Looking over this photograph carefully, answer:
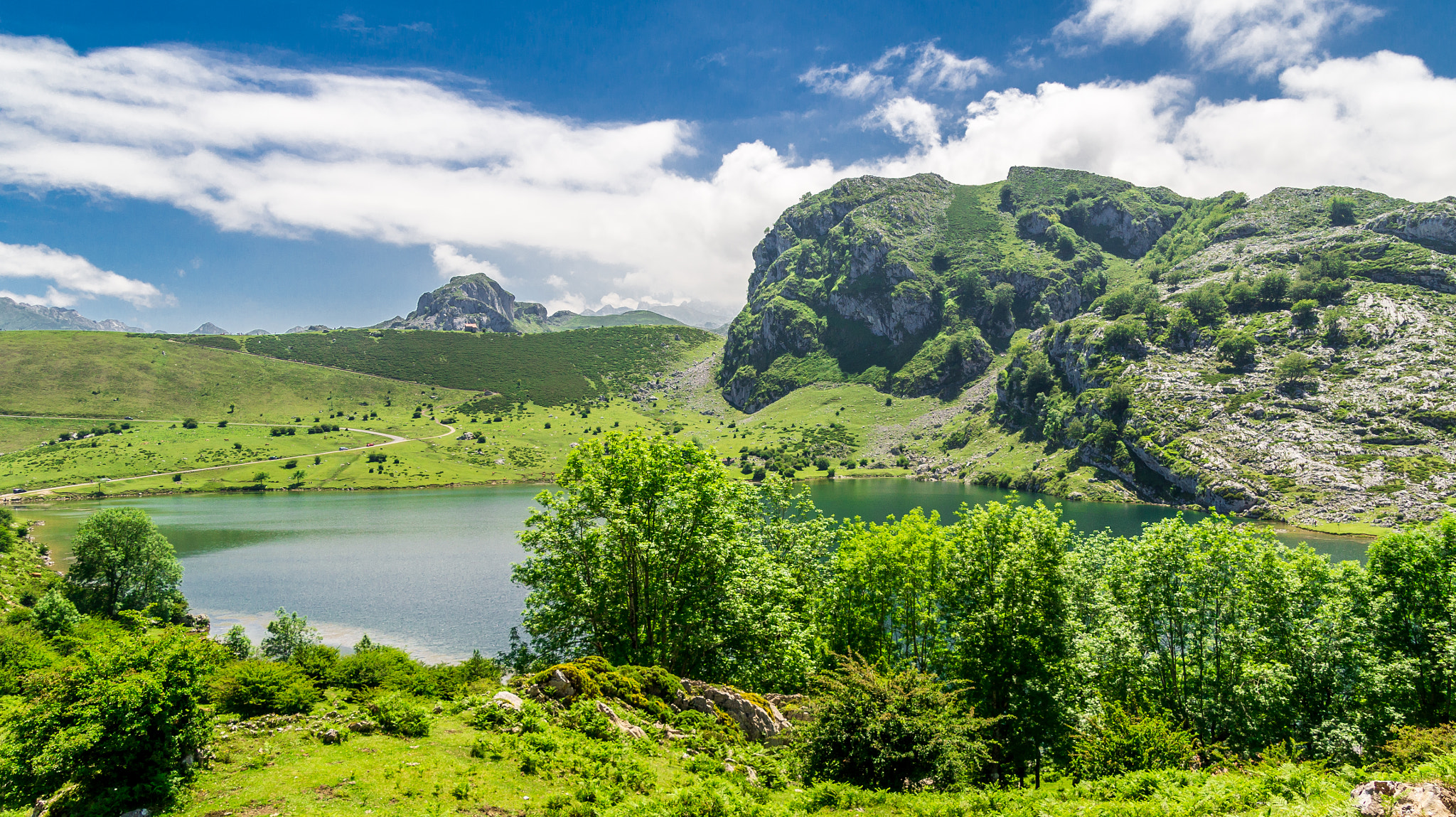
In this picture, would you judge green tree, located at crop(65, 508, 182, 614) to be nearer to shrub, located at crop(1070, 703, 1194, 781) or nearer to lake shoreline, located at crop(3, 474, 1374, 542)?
shrub, located at crop(1070, 703, 1194, 781)

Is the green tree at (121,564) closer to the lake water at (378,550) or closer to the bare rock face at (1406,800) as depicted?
the lake water at (378,550)

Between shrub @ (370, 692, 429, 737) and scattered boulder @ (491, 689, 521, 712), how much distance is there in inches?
86.3

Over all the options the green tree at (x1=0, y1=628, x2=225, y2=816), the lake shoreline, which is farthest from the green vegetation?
the lake shoreline

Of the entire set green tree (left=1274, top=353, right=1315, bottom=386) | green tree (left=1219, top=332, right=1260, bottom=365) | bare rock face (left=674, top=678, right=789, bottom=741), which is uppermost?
green tree (left=1219, top=332, right=1260, bottom=365)

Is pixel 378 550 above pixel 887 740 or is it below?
below

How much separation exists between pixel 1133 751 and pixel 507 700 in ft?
71.1

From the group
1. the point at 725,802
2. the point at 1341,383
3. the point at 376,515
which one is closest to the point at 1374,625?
the point at 725,802

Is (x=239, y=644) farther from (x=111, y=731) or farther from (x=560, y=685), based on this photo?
(x=111, y=731)

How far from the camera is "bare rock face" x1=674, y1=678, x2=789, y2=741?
24078 millimetres

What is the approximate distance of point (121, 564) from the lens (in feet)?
222

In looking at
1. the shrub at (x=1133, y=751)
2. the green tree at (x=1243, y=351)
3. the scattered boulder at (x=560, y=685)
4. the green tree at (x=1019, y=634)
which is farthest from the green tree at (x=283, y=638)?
the green tree at (x=1243, y=351)

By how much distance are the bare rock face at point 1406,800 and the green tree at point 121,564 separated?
93996 mm

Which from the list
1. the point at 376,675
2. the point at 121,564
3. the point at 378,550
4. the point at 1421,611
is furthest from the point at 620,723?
the point at 378,550

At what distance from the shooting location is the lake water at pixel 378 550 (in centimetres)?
6981
